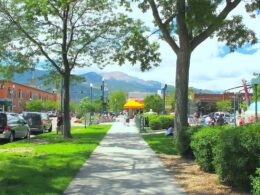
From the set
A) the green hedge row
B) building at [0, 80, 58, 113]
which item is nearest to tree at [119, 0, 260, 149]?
the green hedge row

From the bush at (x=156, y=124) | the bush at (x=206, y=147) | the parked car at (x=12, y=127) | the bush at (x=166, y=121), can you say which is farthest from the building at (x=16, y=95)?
the bush at (x=206, y=147)

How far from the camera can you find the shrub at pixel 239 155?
8070 mm

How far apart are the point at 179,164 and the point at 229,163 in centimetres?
477

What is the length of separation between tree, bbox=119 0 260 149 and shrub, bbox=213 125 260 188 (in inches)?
240

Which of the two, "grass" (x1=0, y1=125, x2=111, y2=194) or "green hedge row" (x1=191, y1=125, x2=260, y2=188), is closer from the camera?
"green hedge row" (x1=191, y1=125, x2=260, y2=188)

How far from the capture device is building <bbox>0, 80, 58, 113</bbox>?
86.0 meters

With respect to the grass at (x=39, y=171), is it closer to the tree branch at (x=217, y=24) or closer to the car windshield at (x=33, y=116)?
the tree branch at (x=217, y=24)

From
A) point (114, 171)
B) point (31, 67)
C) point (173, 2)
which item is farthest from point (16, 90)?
point (114, 171)

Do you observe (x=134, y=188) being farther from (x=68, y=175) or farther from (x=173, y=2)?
(x=173, y=2)

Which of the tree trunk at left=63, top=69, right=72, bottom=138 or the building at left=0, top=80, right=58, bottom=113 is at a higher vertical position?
the building at left=0, top=80, right=58, bottom=113

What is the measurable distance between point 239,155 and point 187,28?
9964 millimetres

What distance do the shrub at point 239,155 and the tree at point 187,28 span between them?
6090 mm

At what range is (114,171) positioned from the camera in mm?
11727

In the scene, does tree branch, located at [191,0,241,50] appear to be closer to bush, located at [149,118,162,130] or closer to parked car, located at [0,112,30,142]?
parked car, located at [0,112,30,142]
